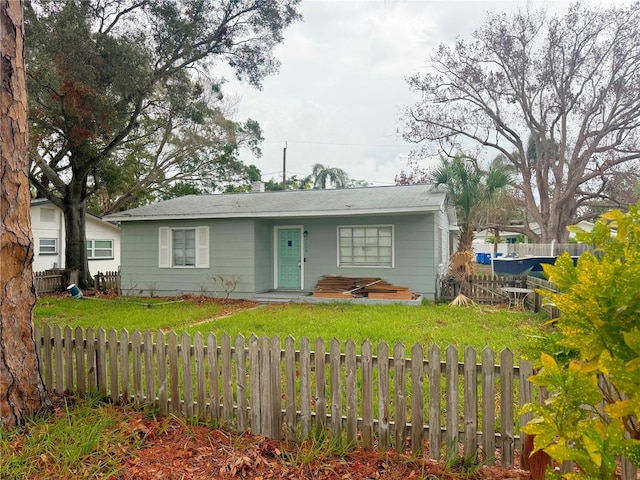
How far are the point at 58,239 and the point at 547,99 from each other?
28.8m

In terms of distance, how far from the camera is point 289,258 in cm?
1369

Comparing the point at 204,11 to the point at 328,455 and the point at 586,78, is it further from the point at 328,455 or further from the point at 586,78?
the point at 586,78

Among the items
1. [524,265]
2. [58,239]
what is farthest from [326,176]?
[524,265]

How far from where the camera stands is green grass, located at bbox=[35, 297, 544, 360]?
698cm

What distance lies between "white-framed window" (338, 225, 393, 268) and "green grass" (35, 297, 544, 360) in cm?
174

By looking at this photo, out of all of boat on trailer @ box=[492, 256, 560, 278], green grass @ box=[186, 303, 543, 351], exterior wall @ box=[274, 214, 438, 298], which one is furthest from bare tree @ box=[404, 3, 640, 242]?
green grass @ box=[186, 303, 543, 351]

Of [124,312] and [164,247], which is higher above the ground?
[164,247]

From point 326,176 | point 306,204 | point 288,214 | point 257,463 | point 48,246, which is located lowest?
point 257,463

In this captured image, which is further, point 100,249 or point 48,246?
point 100,249

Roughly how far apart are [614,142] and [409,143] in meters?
12.1

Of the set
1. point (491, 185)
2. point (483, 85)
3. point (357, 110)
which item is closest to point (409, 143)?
point (483, 85)

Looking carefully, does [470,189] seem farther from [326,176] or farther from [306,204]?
[326,176]

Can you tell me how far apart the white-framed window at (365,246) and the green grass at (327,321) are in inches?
68.4

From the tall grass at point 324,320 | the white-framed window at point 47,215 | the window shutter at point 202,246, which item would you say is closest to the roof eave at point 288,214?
the window shutter at point 202,246
